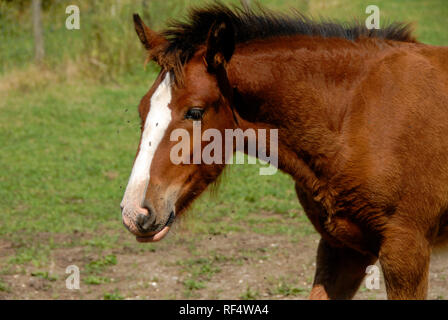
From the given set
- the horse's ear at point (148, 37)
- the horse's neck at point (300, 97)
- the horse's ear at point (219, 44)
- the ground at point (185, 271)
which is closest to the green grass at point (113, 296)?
the ground at point (185, 271)

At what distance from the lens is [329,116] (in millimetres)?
3631

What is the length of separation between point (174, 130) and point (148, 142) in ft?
0.48

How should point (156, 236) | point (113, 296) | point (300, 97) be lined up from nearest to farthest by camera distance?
point (156, 236) → point (300, 97) → point (113, 296)

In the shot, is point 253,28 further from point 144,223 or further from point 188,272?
point 188,272

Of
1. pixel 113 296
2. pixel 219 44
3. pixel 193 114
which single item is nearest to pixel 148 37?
pixel 219 44

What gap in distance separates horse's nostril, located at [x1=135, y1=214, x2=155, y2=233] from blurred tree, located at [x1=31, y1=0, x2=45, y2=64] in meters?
9.76

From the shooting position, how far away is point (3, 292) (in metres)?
5.45

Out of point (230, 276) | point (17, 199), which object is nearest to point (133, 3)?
point (17, 199)

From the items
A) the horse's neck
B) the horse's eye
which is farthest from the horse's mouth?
the horse's neck

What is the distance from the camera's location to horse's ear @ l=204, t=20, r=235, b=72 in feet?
11.0

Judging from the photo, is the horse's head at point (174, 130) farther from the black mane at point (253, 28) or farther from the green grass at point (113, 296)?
the green grass at point (113, 296)

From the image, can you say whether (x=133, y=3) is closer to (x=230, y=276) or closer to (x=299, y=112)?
(x=230, y=276)

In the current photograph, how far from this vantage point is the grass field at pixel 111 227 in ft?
18.4

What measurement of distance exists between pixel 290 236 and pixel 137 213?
3713 millimetres
